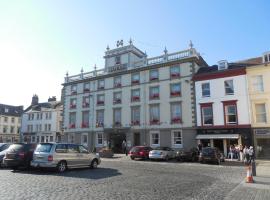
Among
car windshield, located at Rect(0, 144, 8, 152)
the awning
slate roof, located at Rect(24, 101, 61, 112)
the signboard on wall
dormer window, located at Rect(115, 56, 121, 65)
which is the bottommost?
car windshield, located at Rect(0, 144, 8, 152)

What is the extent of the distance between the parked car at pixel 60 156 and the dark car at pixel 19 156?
45.2 inches

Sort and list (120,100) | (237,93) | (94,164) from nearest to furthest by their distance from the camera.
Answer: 1. (94,164)
2. (237,93)
3. (120,100)

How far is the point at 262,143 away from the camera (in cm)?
2717

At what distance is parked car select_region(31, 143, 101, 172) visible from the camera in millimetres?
15062

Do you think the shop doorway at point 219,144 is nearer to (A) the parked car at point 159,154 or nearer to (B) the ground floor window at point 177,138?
→ (B) the ground floor window at point 177,138

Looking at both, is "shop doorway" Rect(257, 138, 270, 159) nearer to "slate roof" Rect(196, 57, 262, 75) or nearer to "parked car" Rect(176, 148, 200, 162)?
"parked car" Rect(176, 148, 200, 162)

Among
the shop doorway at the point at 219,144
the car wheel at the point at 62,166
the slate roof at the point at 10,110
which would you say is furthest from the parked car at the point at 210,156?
the slate roof at the point at 10,110

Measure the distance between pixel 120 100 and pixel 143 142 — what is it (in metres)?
7.57

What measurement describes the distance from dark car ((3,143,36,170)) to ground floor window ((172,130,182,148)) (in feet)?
64.4

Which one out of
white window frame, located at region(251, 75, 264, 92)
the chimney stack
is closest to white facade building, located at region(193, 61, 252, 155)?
white window frame, located at region(251, 75, 264, 92)

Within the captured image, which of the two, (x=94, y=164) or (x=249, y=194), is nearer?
(x=249, y=194)

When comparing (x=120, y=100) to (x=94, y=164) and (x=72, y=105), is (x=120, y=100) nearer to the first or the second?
(x=72, y=105)

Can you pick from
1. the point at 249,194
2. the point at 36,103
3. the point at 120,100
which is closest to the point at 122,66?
the point at 120,100

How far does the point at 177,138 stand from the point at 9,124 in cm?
5811
